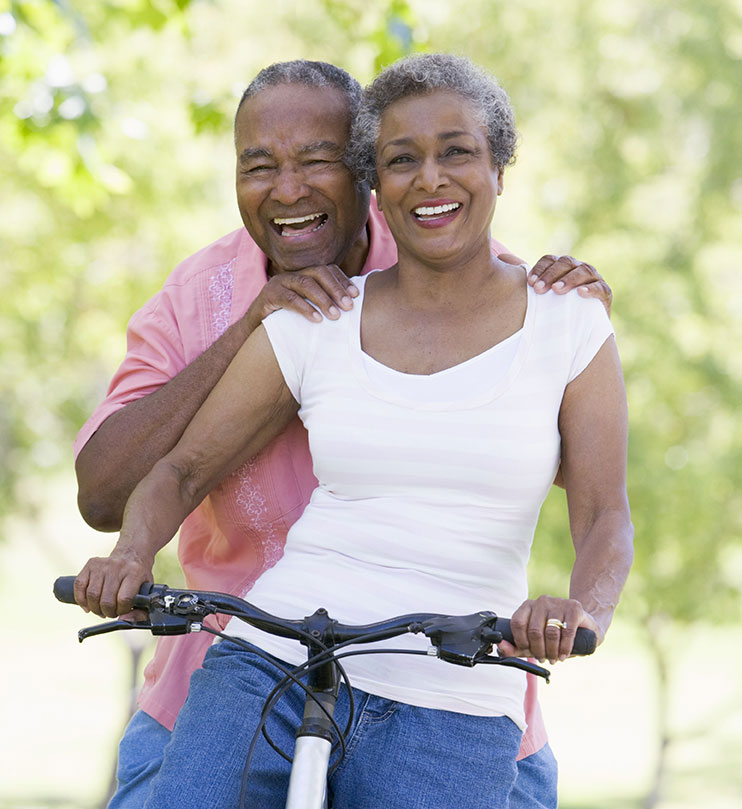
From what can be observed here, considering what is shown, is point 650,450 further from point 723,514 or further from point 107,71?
point 107,71

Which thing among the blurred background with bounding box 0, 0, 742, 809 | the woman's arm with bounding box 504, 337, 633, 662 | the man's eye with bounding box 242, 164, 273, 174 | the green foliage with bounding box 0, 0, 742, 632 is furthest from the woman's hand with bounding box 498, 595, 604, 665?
the blurred background with bounding box 0, 0, 742, 809

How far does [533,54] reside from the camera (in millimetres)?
9461

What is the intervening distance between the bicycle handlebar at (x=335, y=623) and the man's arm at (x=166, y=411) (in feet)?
2.03

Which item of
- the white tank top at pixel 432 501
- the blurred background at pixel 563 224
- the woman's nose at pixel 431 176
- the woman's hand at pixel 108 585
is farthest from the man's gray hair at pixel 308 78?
the blurred background at pixel 563 224

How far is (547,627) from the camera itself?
6.75ft

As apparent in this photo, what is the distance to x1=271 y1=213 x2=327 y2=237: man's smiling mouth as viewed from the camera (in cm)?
309

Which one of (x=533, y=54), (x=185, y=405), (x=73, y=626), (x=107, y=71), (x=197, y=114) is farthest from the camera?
(x=73, y=626)

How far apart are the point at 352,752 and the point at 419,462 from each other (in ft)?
1.89

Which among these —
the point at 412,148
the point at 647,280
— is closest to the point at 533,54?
the point at 647,280

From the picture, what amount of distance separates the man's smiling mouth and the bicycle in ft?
3.62

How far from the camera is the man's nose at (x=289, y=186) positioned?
9.94ft

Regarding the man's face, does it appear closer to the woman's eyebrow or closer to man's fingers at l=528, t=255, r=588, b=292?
the woman's eyebrow

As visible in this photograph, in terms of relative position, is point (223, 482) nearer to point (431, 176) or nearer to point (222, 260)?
point (222, 260)

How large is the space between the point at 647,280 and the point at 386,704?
6.59 m
